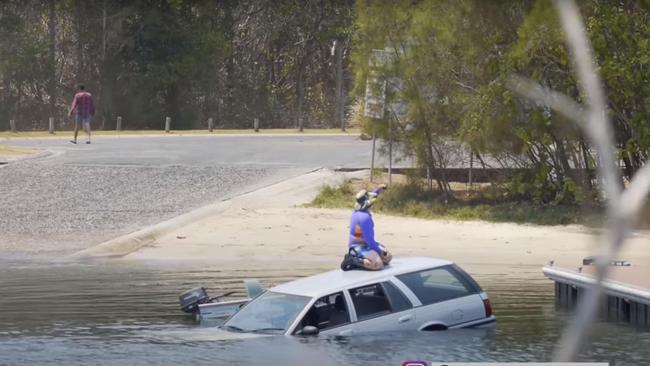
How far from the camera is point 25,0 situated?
6831 cm

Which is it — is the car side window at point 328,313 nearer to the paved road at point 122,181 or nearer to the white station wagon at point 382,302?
the white station wagon at point 382,302

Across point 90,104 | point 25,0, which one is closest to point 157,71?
point 25,0

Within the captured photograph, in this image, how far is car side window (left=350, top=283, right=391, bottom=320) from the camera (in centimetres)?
1537

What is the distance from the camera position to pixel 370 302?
15516 millimetres

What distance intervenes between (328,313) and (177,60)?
52.9 m

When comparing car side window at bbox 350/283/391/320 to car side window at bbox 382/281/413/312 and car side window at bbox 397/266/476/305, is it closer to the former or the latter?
car side window at bbox 382/281/413/312

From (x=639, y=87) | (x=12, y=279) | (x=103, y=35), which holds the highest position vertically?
(x=103, y=35)

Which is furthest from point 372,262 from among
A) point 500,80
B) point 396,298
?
point 500,80

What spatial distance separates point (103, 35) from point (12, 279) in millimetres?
46068

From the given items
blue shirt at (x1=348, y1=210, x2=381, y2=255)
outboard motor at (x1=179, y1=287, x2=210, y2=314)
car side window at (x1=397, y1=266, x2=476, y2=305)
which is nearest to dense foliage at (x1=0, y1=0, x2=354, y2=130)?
outboard motor at (x1=179, y1=287, x2=210, y2=314)

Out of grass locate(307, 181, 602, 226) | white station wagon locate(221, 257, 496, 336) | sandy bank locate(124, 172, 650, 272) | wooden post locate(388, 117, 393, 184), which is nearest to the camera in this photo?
white station wagon locate(221, 257, 496, 336)

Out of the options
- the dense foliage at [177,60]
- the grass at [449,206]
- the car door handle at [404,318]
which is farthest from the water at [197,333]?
the dense foliage at [177,60]

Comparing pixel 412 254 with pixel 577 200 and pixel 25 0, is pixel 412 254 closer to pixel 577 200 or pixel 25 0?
pixel 577 200

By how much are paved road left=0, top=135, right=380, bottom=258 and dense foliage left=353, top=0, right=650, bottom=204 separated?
19.9 ft
